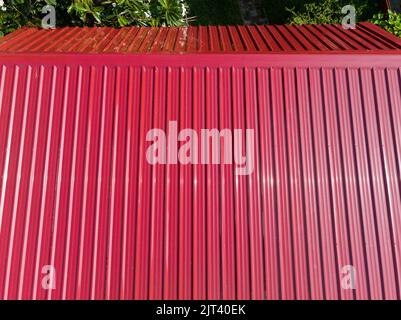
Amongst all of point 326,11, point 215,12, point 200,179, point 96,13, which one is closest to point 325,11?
point 326,11

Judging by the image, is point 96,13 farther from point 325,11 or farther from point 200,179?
A: point 325,11

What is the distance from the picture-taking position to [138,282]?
11.7ft

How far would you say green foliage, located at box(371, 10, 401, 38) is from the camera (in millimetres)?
7953

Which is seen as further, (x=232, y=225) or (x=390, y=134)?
(x=390, y=134)

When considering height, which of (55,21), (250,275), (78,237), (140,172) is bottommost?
(250,275)

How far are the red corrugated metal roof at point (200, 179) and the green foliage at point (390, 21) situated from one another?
4712mm

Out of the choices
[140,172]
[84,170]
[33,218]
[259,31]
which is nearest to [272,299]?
[140,172]

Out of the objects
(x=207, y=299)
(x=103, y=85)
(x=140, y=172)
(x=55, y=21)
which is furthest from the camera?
(x=55, y=21)

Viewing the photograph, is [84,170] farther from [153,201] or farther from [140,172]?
[153,201]

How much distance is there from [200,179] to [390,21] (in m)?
7.84

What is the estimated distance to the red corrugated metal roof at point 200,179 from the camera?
361cm

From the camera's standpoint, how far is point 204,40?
5.25 m

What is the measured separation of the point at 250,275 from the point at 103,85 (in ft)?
10.7

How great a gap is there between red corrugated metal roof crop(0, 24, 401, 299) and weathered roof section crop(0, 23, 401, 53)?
Answer: 0.24 metres
